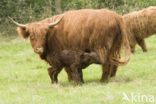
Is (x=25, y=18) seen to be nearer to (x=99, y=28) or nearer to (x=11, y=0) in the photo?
(x=11, y=0)

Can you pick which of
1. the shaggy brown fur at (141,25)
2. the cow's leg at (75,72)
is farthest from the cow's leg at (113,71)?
the shaggy brown fur at (141,25)

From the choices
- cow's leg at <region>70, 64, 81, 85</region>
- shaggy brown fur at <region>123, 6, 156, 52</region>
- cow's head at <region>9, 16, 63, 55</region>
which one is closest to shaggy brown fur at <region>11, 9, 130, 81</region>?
cow's head at <region>9, 16, 63, 55</region>

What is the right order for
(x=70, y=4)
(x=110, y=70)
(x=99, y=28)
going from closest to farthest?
(x=99, y=28), (x=110, y=70), (x=70, y=4)

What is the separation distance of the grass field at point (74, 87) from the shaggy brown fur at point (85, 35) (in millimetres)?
569

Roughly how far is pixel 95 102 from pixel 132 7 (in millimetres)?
11830

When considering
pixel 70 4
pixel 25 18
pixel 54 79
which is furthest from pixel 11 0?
pixel 54 79

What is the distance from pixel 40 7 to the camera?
1897 cm

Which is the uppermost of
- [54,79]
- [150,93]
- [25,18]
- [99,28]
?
[99,28]

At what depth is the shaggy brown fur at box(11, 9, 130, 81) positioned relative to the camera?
297 inches

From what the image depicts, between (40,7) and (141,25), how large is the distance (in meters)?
7.83

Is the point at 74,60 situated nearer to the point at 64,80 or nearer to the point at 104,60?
the point at 104,60

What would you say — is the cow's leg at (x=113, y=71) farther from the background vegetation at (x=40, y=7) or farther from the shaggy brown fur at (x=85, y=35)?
the background vegetation at (x=40, y=7)

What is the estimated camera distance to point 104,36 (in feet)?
24.7

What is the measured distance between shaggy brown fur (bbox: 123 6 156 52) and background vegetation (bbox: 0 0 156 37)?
460 centimetres
